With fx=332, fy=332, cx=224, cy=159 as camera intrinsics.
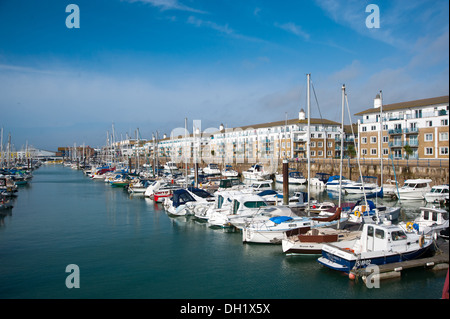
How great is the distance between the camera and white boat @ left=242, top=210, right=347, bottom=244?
67.5 ft

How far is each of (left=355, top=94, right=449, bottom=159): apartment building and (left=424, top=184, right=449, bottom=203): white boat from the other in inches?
436

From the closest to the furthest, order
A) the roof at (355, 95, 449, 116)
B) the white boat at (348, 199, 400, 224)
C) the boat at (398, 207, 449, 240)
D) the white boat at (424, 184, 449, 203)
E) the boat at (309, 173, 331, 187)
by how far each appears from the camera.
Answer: the boat at (398, 207, 449, 240) < the white boat at (348, 199, 400, 224) < the white boat at (424, 184, 449, 203) < the roof at (355, 95, 449, 116) < the boat at (309, 173, 331, 187)

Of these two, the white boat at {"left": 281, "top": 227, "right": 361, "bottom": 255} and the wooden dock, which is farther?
the white boat at {"left": 281, "top": 227, "right": 361, "bottom": 255}

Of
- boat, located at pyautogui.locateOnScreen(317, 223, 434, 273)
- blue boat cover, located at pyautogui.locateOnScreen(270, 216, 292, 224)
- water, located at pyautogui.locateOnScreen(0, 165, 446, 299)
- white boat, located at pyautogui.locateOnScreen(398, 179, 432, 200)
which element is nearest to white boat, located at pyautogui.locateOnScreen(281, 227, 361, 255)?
water, located at pyautogui.locateOnScreen(0, 165, 446, 299)

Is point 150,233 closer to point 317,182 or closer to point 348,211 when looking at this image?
point 348,211

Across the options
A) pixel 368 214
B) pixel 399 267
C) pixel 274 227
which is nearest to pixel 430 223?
pixel 368 214

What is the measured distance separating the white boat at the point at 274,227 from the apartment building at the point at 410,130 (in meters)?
29.4

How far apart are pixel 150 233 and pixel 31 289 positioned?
10621 mm

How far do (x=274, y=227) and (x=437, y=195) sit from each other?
23786 millimetres

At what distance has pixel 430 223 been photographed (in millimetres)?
21141

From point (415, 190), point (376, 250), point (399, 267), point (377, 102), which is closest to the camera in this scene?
point (399, 267)

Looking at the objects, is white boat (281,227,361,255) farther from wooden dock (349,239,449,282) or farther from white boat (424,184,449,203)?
white boat (424,184,449,203)

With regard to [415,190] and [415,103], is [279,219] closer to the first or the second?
[415,190]

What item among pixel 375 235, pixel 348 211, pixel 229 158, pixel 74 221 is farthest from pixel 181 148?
pixel 375 235
